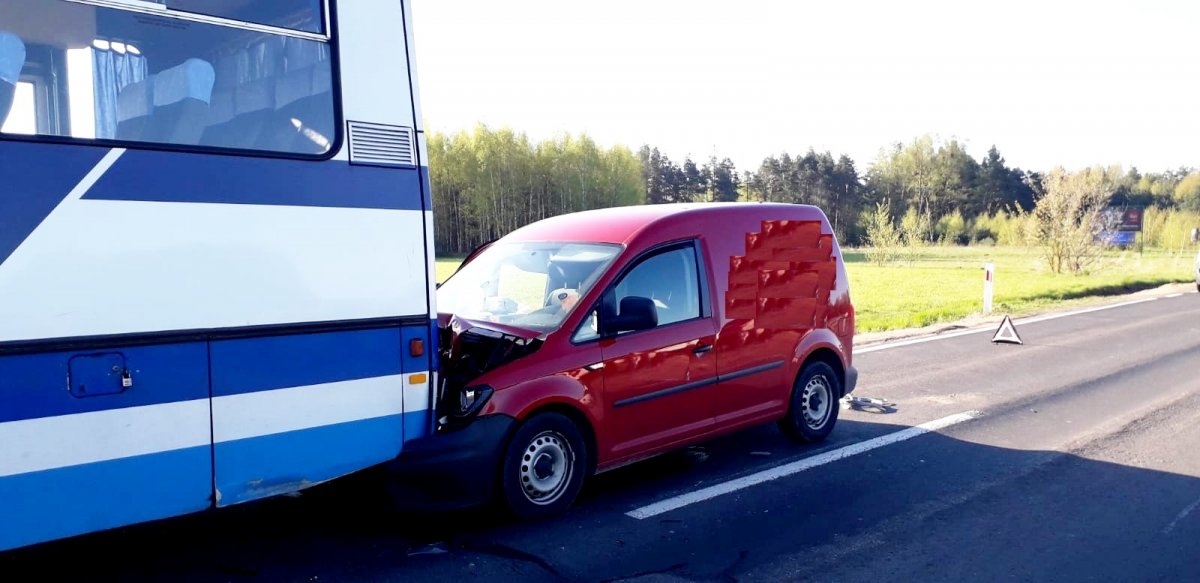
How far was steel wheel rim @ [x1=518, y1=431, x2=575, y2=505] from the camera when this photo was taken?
17.2ft

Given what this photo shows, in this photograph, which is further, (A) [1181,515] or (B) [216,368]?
(A) [1181,515]

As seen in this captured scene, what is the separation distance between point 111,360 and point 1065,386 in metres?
9.54

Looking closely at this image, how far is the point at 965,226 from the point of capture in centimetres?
6228

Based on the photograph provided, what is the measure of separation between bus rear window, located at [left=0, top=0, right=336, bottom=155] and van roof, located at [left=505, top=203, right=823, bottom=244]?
2.19 m

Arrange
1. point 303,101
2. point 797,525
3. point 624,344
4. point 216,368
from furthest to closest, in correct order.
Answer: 1. point 624,344
2. point 797,525
3. point 303,101
4. point 216,368

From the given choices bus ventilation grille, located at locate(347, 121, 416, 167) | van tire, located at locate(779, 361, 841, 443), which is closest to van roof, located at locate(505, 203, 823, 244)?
van tire, located at locate(779, 361, 841, 443)

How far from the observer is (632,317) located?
5465mm

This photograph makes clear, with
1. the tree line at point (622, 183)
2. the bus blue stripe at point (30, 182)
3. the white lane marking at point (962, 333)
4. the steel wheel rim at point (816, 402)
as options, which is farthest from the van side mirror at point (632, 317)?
the tree line at point (622, 183)

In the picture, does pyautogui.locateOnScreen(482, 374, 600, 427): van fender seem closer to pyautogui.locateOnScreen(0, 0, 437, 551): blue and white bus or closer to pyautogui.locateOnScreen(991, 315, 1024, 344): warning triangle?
pyautogui.locateOnScreen(0, 0, 437, 551): blue and white bus

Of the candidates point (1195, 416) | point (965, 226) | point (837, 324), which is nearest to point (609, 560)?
point (837, 324)

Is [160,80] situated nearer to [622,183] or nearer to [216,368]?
[216,368]

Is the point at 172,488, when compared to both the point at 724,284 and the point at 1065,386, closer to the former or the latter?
the point at 724,284

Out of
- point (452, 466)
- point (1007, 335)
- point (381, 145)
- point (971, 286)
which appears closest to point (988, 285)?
point (1007, 335)

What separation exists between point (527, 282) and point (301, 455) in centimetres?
216
